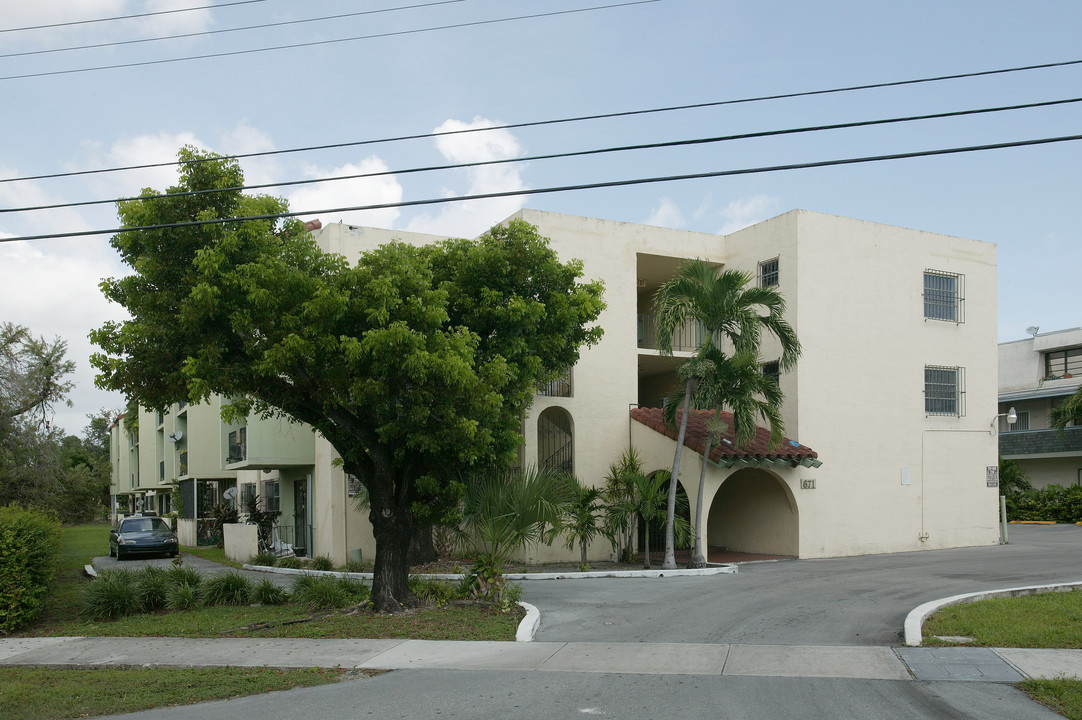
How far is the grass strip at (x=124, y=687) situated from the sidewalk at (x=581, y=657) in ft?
1.22

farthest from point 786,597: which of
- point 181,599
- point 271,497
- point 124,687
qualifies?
point 271,497

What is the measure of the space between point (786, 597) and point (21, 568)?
11.9m

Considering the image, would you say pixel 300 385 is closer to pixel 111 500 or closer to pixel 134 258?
pixel 134 258

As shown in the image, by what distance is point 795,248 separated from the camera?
22719mm

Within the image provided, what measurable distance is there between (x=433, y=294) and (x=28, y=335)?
1538 cm

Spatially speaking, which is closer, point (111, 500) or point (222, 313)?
point (222, 313)

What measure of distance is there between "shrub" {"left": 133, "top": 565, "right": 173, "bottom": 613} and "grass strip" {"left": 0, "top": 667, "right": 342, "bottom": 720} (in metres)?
4.24

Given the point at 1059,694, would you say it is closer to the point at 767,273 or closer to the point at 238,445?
the point at 767,273

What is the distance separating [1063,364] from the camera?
43219 millimetres

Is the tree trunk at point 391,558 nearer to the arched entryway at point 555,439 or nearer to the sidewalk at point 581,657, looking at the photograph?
the sidewalk at point 581,657

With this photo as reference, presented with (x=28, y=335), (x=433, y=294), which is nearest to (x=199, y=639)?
(x=433, y=294)

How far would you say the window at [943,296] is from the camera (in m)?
25.2

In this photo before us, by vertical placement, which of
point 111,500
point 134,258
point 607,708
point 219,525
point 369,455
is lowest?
point 111,500

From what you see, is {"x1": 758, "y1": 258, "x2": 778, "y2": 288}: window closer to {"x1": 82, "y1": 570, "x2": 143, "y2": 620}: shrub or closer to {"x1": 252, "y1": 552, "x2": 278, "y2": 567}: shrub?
{"x1": 252, "y1": 552, "x2": 278, "y2": 567}: shrub
